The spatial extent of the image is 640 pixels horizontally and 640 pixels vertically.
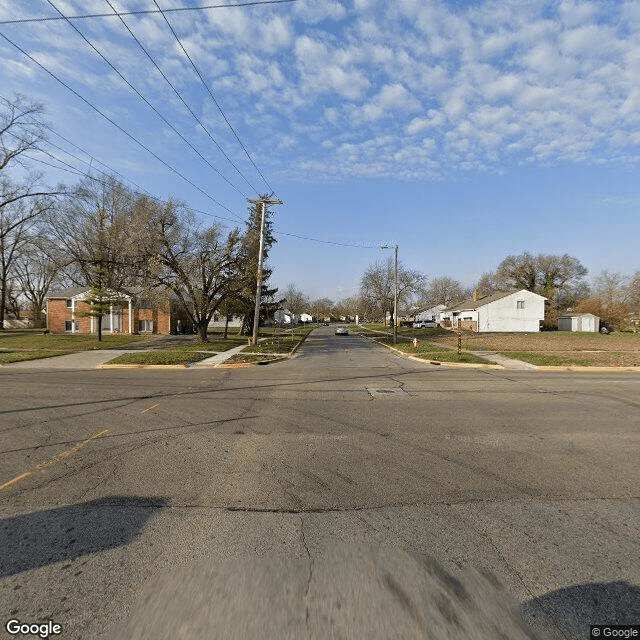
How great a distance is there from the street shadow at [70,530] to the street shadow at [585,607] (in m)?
3.04

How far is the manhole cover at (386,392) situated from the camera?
1051 centimetres

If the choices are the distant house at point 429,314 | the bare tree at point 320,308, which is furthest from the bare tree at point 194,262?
the bare tree at point 320,308

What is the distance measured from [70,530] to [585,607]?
3.92 meters

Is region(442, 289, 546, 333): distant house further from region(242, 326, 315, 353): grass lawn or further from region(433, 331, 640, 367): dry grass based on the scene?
region(242, 326, 315, 353): grass lawn

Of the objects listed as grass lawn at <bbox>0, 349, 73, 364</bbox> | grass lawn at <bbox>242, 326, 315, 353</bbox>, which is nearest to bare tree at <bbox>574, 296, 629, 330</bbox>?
grass lawn at <bbox>242, 326, 315, 353</bbox>

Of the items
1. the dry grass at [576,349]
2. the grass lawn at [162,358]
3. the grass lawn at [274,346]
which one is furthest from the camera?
the grass lawn at [274,346]

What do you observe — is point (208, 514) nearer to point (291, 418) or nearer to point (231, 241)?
point (291, 418)

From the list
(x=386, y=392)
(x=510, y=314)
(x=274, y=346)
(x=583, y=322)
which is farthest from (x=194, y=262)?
(x=583, y=322)

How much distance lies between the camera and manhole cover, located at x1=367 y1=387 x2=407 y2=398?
10.5m

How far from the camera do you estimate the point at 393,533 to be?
3.43 meters

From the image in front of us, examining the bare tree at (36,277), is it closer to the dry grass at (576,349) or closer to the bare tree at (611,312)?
the dry grass at (576,349)

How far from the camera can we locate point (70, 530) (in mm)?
3473

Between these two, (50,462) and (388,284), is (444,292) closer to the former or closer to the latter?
(388,284)

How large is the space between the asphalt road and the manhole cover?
233 cm
